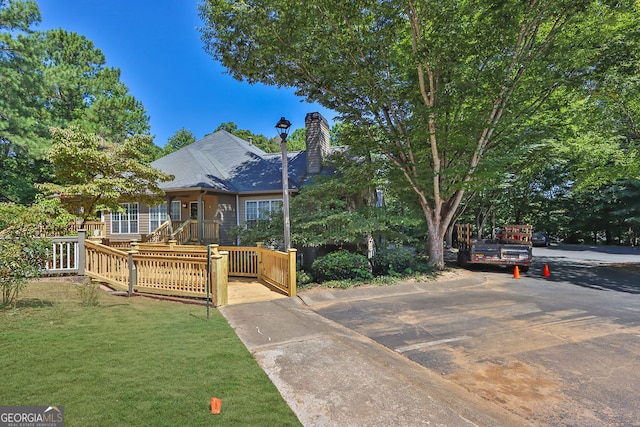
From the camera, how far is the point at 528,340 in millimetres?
4977

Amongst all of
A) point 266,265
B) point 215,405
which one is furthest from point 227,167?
point 215,405

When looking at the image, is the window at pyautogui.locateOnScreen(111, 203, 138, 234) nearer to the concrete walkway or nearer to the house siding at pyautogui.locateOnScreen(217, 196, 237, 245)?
the house siding at pyautogui.locateOnScreen(217, 196, 237, 245)

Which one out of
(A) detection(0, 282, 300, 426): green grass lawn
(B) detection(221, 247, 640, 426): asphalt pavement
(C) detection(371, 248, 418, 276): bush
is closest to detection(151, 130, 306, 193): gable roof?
(C) detection(371, 248, 418, 276): bush

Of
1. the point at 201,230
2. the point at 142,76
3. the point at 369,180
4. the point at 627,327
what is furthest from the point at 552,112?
the point at 142,76

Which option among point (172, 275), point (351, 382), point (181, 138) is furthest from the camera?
point (181, 138)

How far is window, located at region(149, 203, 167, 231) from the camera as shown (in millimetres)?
14874

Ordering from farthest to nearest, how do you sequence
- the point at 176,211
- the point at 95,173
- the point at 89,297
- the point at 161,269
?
1. the point at 176,211
2. the point at 95,173
3. the point at 161,269
4. the point at 89,297

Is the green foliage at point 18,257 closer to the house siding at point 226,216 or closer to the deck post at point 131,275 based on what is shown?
the deck post at point 131,275

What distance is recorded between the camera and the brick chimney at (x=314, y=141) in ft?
47.8

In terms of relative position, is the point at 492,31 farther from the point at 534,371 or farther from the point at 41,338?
the point at 41,338

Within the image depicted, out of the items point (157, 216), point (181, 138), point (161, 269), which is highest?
point (181, 138)

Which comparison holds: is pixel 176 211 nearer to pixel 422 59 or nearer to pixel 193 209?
pixel 193 209

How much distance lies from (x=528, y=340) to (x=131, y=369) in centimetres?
581

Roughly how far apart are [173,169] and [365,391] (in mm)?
14932
